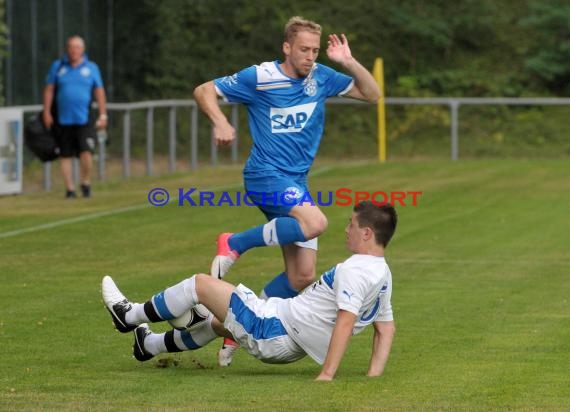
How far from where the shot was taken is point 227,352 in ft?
31.4

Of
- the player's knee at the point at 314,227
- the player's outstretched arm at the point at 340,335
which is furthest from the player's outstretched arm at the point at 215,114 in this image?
the player's outstretched arm at the point at 340,335

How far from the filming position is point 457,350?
398 inches

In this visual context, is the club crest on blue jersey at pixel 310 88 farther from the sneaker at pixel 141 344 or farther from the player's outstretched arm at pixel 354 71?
the sneaker at pixel 141 344

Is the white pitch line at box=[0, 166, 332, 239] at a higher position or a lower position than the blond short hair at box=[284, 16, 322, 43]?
lower

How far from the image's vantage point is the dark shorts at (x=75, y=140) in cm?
2220

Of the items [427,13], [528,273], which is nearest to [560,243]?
[528,273]

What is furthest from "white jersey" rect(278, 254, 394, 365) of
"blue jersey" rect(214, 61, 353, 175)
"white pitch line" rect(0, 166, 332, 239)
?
"white pitch line" rect(0, 166, 332, 239)

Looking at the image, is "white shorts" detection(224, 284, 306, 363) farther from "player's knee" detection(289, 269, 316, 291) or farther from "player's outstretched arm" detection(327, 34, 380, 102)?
"player's outstretched arm" detection(327, 34, 380, 102)

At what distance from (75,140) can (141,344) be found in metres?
13.1

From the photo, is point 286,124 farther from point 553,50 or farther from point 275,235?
point 553,50

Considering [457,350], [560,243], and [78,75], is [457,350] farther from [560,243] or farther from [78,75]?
[78,75]

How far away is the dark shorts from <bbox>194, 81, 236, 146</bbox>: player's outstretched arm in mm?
11868

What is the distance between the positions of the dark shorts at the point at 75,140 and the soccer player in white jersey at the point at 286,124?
38.9ft

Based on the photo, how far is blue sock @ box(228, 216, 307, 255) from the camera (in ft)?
32.7
